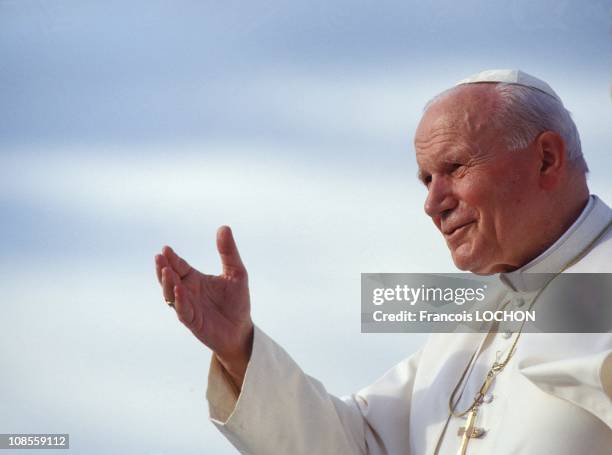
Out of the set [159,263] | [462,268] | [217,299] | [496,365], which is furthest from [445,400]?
[159,263]

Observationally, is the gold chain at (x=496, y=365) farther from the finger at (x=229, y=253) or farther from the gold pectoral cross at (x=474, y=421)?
the finger at (x=229, y=253)

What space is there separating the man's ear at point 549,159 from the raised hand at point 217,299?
4.32ft

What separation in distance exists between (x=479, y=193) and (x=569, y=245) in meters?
0.42

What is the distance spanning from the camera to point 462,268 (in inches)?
186

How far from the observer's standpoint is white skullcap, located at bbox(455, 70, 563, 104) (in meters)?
4.93

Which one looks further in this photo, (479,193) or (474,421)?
(479,193)

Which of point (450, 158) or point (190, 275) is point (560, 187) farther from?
point (190, 275)

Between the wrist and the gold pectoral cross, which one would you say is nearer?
the gold pectoral cross

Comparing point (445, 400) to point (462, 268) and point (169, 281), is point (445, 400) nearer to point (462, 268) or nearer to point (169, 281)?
point (462, 268)

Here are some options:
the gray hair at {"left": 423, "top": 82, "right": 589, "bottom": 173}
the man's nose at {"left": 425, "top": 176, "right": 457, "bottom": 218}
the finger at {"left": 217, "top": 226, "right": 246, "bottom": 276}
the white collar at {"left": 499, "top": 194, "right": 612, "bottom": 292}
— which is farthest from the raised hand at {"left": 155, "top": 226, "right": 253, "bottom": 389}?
the gray hair at {"left": 423, "top": 82, "right": 589, "bottom": 173}

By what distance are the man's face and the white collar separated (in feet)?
0.22

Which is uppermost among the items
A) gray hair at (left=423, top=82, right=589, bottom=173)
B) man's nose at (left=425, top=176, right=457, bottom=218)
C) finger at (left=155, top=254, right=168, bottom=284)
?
gray hair at (left=423, top=82, right=589, bottom=173)

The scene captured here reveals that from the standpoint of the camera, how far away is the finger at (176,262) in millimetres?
4336

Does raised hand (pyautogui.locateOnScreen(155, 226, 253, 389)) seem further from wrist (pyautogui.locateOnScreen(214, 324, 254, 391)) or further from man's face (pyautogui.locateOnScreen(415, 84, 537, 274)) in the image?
man's face (pyautogui.locateOnScreen(415, 84, 537, 274))
